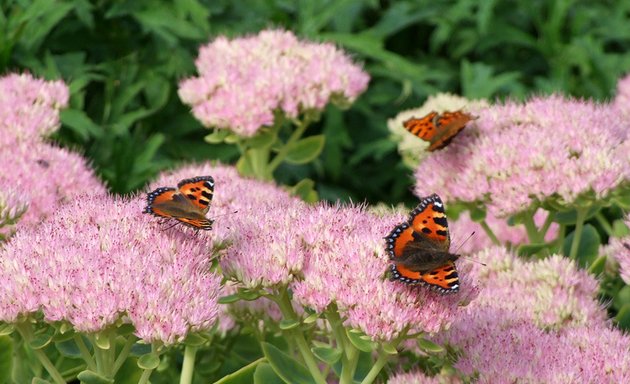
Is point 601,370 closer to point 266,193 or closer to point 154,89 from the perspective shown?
point 266,193

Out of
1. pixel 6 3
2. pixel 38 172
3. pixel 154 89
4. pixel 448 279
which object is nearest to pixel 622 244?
pixel 448 279

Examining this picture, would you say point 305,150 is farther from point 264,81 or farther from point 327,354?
point 327,354

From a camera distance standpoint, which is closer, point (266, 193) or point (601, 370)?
point (601, 370)

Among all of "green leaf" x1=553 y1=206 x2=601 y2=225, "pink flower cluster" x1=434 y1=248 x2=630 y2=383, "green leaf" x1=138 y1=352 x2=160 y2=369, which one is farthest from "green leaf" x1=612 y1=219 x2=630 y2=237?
"green leaf" x1=138 y1=352 x2=160 y2=369

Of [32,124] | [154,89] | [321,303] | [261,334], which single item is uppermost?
[321,303]

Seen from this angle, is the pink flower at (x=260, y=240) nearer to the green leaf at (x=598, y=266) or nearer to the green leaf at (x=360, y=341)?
the green leaf at (x=360, y=341)

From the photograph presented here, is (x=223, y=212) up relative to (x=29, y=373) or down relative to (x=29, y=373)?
up
